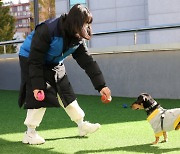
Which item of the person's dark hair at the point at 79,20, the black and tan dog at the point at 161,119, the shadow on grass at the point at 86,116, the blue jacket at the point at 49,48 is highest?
the person's dark hair at the point at 79,20

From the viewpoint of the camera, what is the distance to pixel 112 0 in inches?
724

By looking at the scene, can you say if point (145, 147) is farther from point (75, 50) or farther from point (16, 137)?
point (16, 137)

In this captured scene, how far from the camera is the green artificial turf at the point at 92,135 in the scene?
4.28 meters

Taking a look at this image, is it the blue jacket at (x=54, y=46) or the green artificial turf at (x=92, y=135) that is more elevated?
the blue jacket at (x=54, y=46)

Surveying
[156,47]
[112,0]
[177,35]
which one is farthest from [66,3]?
[156,47]

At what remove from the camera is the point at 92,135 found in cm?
507

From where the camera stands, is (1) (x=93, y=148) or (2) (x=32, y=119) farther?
(2) (x=32, y=119)

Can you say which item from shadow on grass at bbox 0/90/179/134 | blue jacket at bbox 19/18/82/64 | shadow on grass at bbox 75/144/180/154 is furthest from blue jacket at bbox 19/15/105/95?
shadow on grass at bbox 0/90/179/134

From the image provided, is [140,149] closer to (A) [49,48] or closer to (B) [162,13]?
(A) [49,48]

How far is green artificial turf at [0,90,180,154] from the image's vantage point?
428 centimetres

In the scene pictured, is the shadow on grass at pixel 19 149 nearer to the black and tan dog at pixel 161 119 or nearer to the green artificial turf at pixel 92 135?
the green artificial turf at pixel 92 135

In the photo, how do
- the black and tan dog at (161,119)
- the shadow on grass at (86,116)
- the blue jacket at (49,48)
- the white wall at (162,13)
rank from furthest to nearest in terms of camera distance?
the white wall at (162,13), the shadow on grass at (86,116), the black and tan dog at (161,119), the blue jacket at (49,48)

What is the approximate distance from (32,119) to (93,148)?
771 millimetres

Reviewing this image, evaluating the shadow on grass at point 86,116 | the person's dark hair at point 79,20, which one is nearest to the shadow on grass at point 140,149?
the person's dark hair at point 79,20
